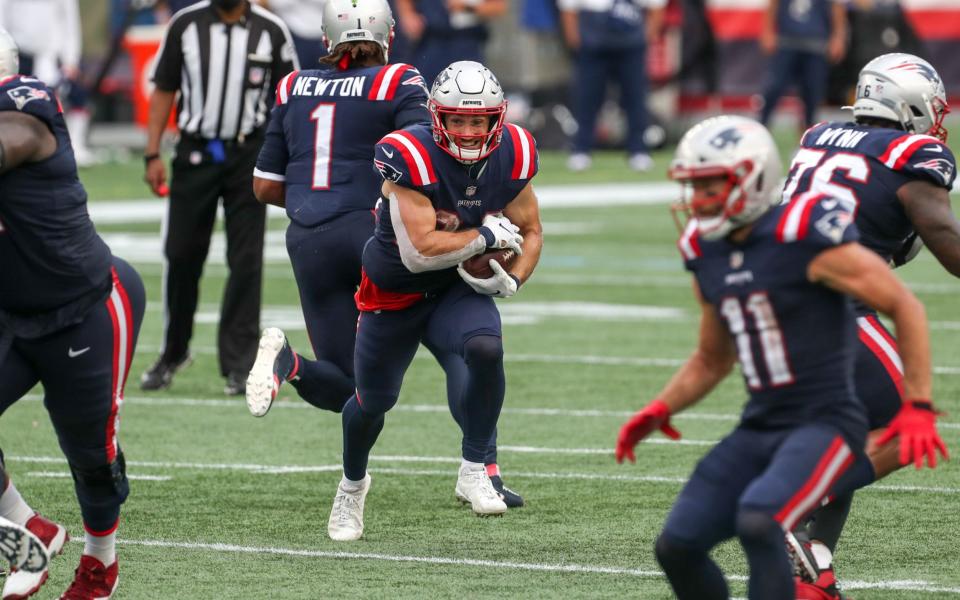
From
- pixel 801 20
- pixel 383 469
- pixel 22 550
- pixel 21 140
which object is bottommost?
pixel 801 20

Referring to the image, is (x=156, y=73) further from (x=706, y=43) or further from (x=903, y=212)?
(x=706, y=43)

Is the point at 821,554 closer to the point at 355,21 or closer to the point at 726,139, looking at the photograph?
the point at 726,139

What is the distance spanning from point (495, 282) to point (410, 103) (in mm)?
1067

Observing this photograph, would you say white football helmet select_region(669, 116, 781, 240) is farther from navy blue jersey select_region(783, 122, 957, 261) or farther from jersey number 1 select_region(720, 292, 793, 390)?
navy blue jersey select_region(783, 122, 957, 261)

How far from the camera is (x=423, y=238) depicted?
6.04 meters

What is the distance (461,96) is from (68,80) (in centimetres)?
1186

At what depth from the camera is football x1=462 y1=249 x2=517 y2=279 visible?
20.3 feet

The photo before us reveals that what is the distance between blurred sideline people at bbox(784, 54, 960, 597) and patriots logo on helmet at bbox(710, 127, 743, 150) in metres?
0.88

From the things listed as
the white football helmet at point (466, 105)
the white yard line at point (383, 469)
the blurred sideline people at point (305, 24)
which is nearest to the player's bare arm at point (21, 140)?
the white football helmet at point (466, 105)

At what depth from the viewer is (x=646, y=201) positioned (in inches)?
683

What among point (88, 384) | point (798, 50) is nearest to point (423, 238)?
point (88, 384)

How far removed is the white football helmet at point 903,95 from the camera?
5777mm

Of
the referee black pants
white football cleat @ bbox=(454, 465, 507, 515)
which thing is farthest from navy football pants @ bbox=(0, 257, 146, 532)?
the referee black pants

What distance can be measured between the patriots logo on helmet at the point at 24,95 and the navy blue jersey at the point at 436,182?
1340 mm
